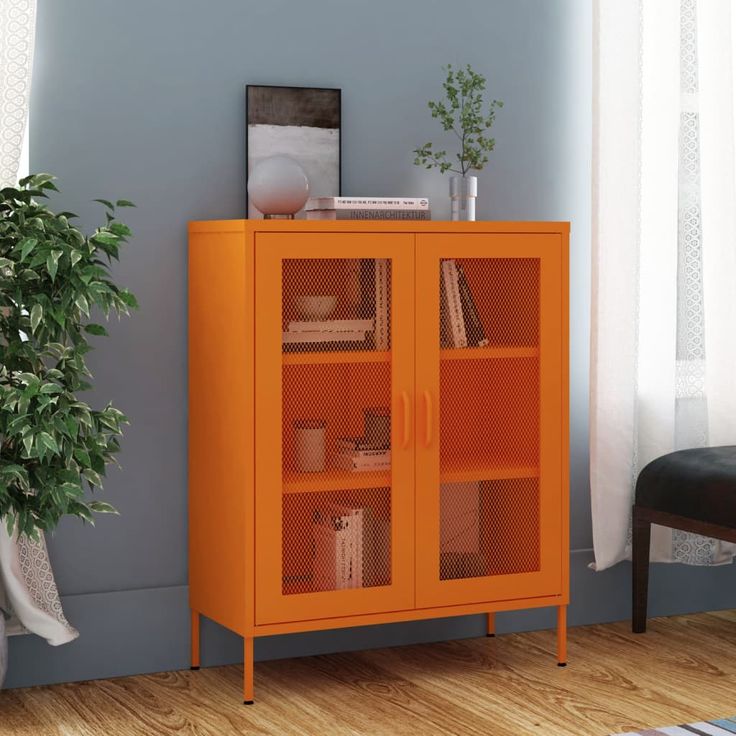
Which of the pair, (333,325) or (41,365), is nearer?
(41,365)

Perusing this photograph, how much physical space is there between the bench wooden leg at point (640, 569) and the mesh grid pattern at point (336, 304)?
1033 mm

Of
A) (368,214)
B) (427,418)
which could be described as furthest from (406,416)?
(368,214)

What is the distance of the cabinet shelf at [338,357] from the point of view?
2.90 m

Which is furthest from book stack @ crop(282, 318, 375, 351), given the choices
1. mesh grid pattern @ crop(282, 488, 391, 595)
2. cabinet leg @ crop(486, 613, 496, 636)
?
cabinet leg @ crop(486, 613, 496, 636)

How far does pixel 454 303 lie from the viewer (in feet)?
9.97

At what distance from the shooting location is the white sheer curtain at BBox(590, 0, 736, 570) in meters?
3.53

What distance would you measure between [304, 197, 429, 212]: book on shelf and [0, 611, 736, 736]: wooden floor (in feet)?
3.85

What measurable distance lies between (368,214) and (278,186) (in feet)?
0.76

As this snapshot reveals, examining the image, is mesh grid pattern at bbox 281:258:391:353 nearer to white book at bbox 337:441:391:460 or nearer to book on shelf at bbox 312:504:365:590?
white book at bbox 337:441:391:460

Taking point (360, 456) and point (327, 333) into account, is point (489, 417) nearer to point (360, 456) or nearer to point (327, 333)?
point (360, 456)

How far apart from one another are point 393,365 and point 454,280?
26cm

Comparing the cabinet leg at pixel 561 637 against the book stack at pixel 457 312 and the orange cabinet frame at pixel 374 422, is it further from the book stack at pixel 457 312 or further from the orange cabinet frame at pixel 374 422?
the book stack at pixel 457 312

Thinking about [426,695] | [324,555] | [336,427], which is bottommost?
[426,695]

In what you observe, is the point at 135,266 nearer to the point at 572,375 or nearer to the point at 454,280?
the point at 454,280
